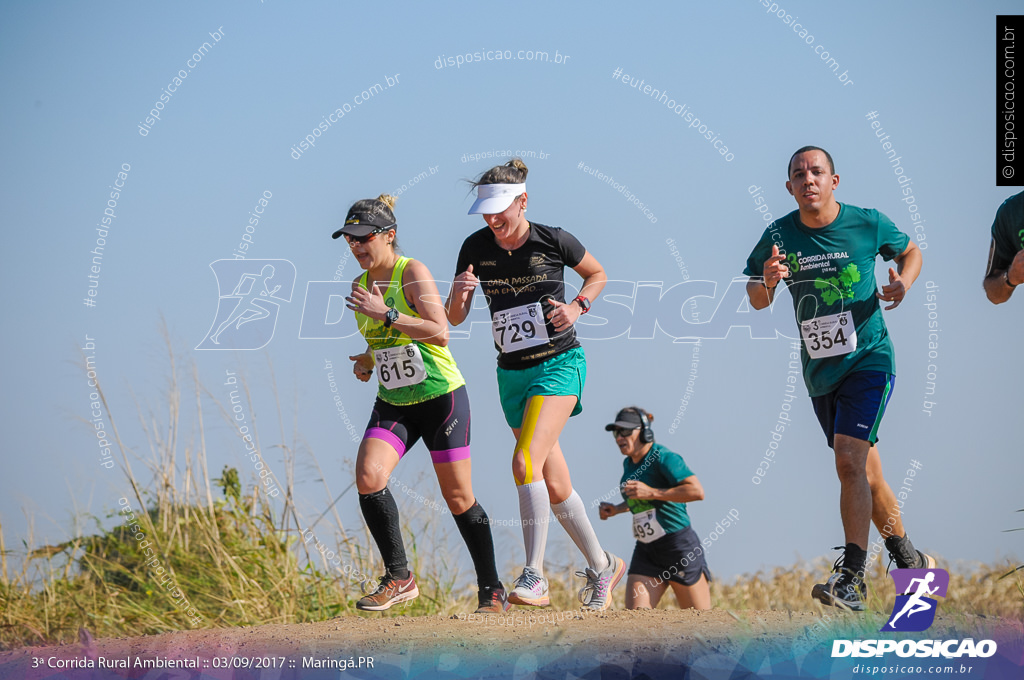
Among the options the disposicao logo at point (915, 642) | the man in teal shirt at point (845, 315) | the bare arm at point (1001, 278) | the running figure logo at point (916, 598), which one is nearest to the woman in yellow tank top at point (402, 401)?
the man in teal shirt at point (845, 315)

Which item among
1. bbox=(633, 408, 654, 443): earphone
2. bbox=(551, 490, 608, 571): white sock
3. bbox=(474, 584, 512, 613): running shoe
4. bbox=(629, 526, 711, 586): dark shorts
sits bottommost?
bbox=(629, 526, 711, 586): dark shorts

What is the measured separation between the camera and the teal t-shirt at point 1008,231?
16.1ft

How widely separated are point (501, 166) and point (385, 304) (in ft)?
3.25

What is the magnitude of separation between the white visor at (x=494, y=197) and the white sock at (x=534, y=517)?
1.41 metres

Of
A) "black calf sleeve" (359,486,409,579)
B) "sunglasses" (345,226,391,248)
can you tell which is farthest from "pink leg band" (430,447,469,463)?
"sunglasses" (345,226,391,248)

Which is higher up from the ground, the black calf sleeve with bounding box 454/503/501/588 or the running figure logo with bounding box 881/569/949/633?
the black calf sleeve with bounding box 454/503/501/588

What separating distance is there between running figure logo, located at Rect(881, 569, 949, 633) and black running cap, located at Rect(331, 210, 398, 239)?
10.4 feet

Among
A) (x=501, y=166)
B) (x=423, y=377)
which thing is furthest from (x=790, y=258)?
(x=423, y=377)

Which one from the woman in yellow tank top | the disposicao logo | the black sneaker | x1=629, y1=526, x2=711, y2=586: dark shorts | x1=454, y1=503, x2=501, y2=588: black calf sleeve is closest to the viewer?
the disposicao logo

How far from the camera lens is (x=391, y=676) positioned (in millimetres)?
4285

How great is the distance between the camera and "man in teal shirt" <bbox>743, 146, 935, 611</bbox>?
5.05 metres

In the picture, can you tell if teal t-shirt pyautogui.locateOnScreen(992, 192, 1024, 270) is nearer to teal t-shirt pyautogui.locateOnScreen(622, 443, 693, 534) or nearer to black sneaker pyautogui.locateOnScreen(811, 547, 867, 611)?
black sneaker pyautogui.locateOnScreen(811, 547, 867, 611)

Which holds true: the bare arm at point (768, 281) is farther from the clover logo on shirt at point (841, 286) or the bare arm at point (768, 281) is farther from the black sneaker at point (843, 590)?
the black sneaker at point (843, 590)

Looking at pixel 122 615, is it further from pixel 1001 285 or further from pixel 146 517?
pixel 1001 285
